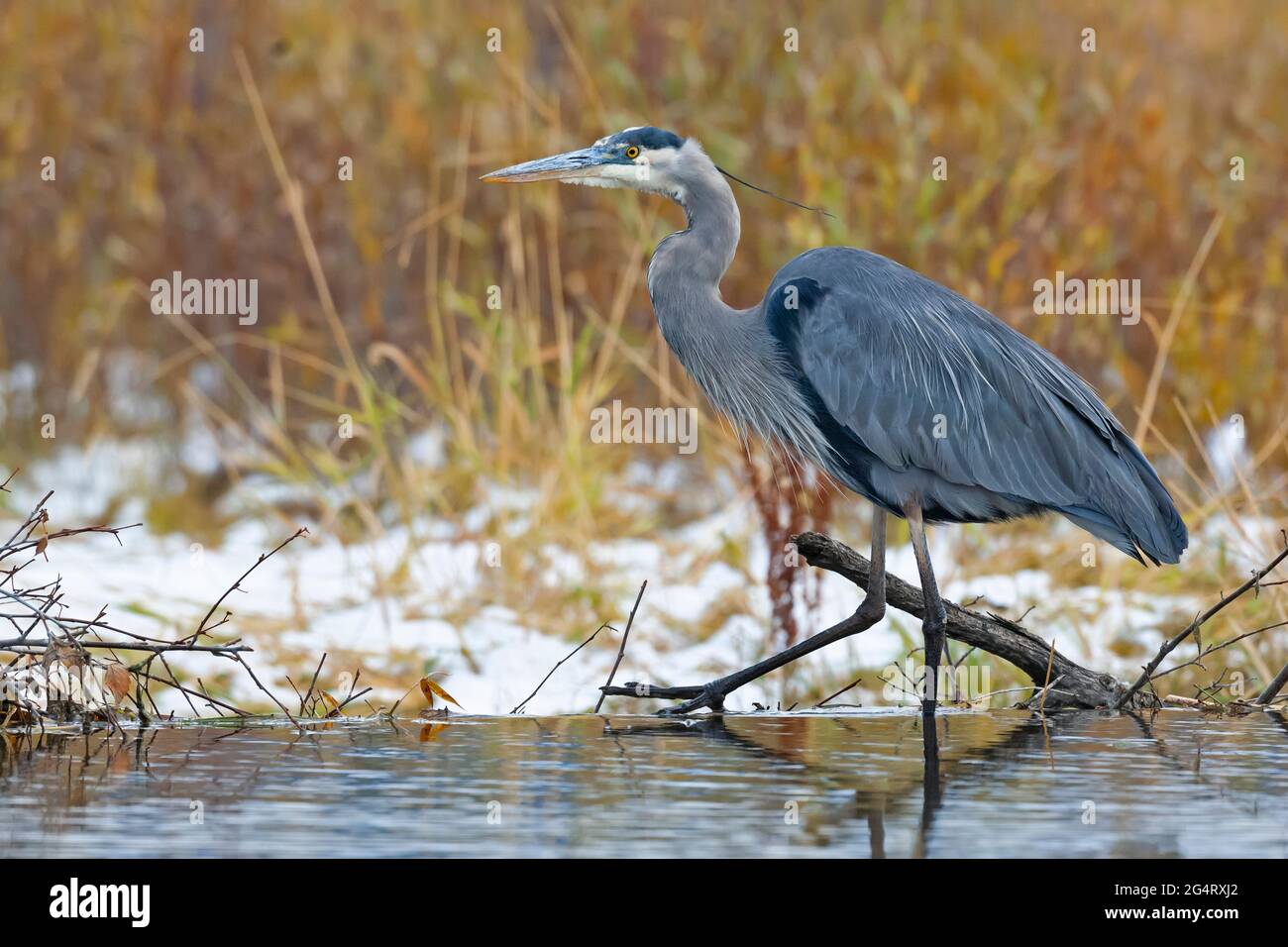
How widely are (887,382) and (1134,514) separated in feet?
2.78

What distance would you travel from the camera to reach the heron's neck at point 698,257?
231 inches

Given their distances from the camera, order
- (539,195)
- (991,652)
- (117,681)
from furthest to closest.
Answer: (539,195) → (991,652) → (117,681)

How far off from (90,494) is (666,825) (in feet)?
22.7

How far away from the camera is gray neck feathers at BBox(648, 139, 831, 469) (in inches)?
231

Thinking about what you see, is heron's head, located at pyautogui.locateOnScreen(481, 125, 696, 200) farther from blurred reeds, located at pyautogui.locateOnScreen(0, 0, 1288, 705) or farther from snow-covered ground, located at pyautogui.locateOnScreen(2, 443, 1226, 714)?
blurred reeds, located at pyautogui.locateOnScreen(0, 0, 1288, 705)

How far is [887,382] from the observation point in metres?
5.74

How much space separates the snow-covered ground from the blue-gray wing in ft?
4.72

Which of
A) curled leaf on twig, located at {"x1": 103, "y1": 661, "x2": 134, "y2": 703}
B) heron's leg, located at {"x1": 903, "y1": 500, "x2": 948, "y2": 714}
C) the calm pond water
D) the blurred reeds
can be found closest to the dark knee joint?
heron's leg, located at {"x1": 903, "y1": 500, "x2": 948, "y2": 714}

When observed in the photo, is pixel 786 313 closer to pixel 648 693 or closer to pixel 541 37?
pixel 648 693

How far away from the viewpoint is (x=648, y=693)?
205 inches

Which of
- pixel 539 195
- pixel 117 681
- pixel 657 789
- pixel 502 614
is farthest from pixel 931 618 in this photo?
pixel 539 195

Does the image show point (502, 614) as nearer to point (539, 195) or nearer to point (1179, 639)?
point (539, 195)

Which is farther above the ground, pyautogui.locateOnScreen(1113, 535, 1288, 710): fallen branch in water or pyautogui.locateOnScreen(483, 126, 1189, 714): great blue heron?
pyautogui.locateOnScreen(483, 126, 1189, 714): great blue heron

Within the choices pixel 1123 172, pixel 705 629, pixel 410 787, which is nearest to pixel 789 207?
pixel 1123 172
